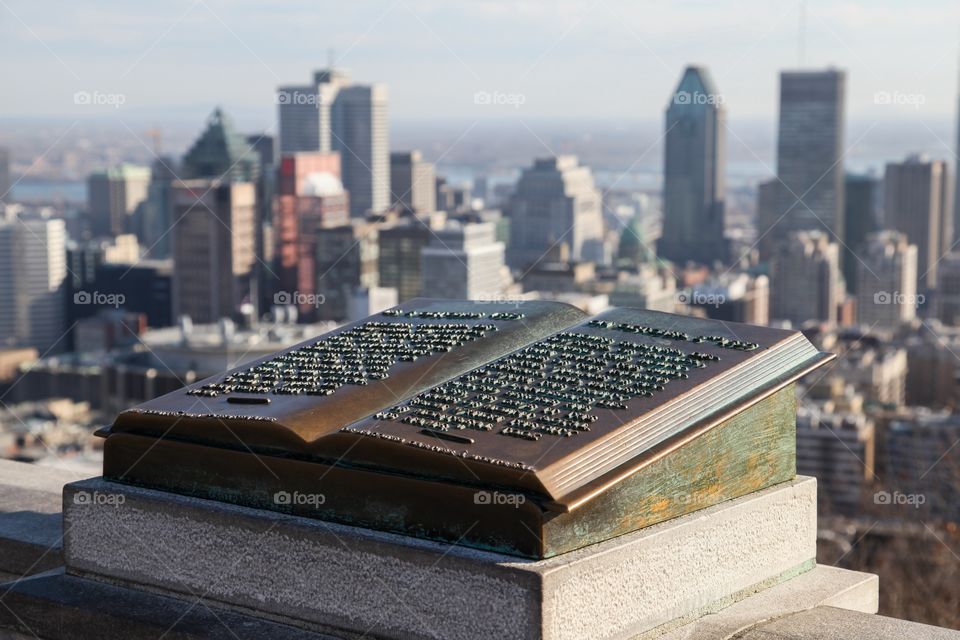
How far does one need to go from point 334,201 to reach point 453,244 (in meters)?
36.2

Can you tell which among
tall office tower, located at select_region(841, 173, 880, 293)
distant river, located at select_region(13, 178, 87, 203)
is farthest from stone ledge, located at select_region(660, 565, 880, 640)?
distant river, located at select_region(13, 178, 87, 203)

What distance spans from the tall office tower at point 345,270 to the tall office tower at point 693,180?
5555cm

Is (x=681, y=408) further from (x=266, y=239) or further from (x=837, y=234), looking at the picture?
(x=837, y=234)

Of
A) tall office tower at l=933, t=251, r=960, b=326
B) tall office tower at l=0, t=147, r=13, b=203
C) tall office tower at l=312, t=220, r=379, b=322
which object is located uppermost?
tall office tower at l=0, t=147, r=13, b=203

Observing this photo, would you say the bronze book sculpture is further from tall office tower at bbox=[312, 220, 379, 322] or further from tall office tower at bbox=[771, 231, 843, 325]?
tall office tower at bbox=[771, 231, 843, 325]

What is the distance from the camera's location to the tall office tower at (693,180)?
155 metres

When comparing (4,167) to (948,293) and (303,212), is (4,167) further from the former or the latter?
(948,293)

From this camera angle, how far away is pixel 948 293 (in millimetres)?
124750

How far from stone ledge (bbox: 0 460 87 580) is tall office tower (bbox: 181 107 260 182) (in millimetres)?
110117

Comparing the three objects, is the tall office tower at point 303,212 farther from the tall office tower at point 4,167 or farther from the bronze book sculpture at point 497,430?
the bronze book sculpture at point 497,430

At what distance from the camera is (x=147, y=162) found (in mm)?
155625

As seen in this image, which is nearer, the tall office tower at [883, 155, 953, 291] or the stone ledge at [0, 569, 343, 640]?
the stone ledge at [0, 569, 343, 640]

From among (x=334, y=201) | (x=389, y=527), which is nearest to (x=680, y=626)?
(x=389, y=527)

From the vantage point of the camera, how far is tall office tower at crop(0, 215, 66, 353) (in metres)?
103
